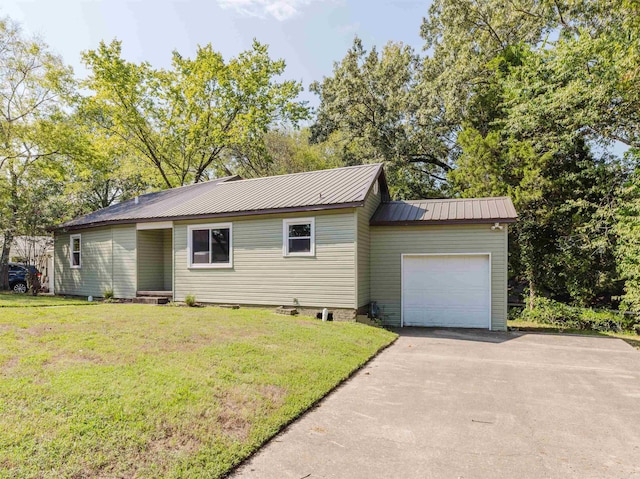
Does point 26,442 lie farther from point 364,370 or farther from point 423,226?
point 423,226

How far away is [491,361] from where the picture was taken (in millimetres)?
7062

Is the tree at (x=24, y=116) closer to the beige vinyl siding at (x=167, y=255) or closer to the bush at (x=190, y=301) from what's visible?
the beige vinyl siding at (x=167, y=255)

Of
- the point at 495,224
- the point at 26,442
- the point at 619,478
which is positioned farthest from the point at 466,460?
the point at 495,224

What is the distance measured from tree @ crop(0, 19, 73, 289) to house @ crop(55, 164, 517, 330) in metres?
6.63

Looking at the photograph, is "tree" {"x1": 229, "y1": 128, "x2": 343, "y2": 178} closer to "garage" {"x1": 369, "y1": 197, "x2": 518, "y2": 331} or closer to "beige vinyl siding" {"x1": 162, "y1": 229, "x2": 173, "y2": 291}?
"beige vinyl siding" {"x1": 162, "y1": 229, "x2": 173, "y2": 291}

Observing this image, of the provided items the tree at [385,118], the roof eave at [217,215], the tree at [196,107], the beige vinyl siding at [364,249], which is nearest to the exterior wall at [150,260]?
the roof eave at [217,215]

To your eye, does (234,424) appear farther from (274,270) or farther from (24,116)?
(24,116)

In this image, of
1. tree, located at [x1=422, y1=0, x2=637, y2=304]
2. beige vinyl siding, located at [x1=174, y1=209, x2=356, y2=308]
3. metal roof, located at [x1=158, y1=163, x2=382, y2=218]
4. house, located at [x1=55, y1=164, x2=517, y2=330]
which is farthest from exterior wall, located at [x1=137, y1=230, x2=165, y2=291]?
tree, located at [x1=422, y1=0, x2=637, y2=304]

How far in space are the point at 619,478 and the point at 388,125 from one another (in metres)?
18.0

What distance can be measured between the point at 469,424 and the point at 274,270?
7.51m

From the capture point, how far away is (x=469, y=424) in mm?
4168

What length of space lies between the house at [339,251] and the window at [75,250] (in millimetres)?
3179

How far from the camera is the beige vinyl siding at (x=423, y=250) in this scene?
10295mm

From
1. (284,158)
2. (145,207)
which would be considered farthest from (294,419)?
(284,158)
